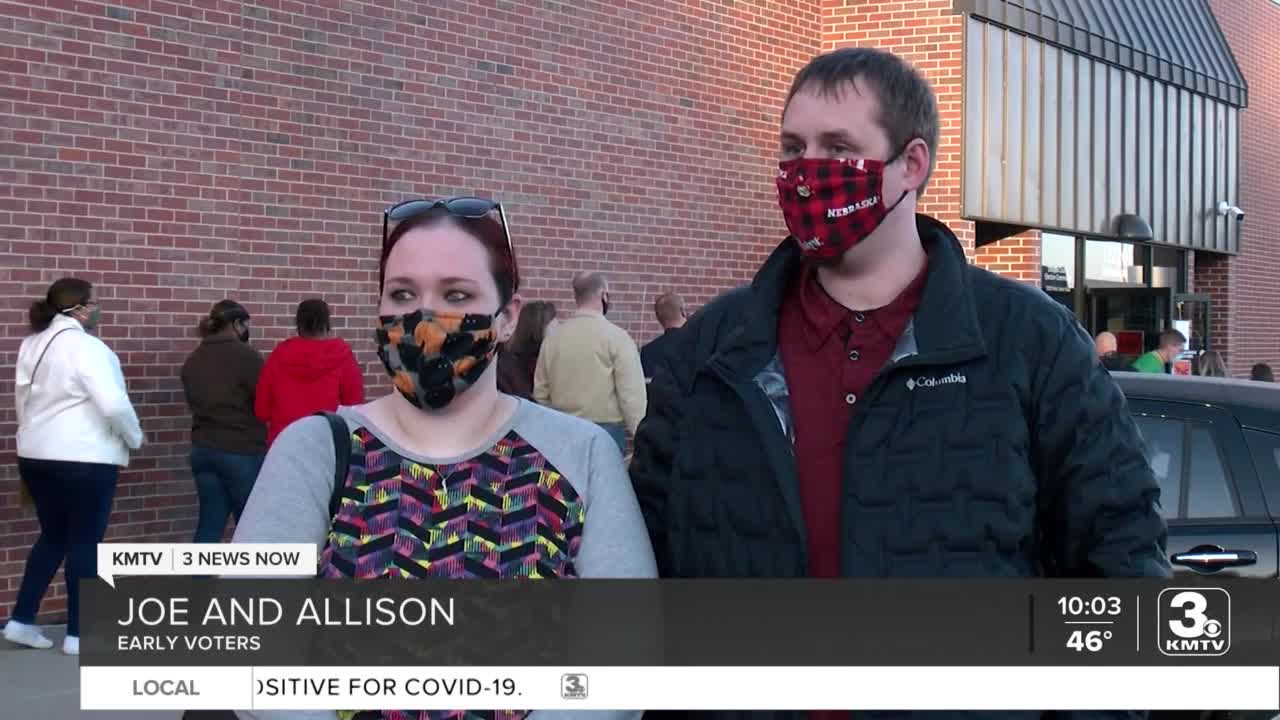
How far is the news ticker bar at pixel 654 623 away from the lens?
8.34 feet

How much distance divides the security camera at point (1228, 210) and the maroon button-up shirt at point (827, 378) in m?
20.6

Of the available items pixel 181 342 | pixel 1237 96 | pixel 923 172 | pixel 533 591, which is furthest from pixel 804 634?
pixel 1237 96

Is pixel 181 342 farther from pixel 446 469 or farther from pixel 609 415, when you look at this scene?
pixel 446 469

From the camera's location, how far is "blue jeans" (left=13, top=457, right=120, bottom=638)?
26.0ft

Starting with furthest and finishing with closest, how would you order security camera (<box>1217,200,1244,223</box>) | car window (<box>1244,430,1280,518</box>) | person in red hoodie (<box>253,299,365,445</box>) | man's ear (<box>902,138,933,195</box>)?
1. security camera (<box>1217,200,1244,223</box>)
2. person in red hoodie (<box>253,299,365,445</box>)
3. car window (<box>1244,430,1280,518</box>)
4. man's ear (<box>902,138,933,195</box>)

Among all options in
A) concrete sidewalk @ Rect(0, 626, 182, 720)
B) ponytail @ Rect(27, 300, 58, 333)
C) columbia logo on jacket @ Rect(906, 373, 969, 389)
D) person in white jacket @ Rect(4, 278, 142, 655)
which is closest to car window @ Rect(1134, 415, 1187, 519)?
columbia logo on jacket @ Rect(906, 373, 969, 389)

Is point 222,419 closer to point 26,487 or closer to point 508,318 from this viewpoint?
point 26,487

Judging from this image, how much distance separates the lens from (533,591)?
2.56m

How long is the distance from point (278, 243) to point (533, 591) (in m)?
7.81

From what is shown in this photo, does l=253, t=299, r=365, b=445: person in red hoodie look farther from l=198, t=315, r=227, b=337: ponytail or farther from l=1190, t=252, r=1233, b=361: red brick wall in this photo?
l=1190, t=252, r=1233, b=361: red brick wall

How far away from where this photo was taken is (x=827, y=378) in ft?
9.03

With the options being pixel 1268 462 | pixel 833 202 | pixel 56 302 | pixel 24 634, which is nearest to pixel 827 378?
pixel 833 202

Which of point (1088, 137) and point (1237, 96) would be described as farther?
point (1237, 96)

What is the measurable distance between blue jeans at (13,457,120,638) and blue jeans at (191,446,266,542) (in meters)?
0.88
